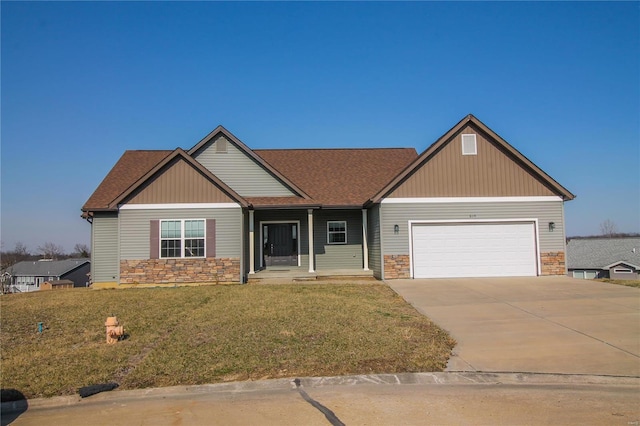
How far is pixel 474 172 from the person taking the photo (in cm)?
1731

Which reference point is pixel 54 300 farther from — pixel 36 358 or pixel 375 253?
pixel 375 253

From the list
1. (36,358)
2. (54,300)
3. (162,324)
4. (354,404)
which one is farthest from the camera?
(54,300)

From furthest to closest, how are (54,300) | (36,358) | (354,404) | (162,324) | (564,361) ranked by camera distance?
(54,300), (162,324), (36,358), (564,361), (354,404)

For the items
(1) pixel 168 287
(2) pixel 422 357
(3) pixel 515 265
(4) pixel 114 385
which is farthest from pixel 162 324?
(3) pixel 515 265

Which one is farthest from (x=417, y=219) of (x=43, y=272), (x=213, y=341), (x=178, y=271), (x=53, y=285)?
(x=43, y=272)

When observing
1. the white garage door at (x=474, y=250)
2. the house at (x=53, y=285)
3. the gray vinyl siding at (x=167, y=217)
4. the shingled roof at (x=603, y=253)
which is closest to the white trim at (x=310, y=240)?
the gray vinyl siding at (x=167, y=217)

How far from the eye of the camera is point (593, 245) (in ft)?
141

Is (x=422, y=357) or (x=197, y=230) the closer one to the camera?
(x=422, y=357)

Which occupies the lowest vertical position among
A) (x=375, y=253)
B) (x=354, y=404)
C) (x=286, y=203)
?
(x=354, y=404)

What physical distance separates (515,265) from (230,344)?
12705 mm

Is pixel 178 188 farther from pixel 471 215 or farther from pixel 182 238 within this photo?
pixel 471 215

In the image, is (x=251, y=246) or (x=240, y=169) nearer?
(x=251, y=246)

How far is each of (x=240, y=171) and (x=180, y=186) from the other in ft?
9.25

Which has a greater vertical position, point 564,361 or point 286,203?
point 286,203
